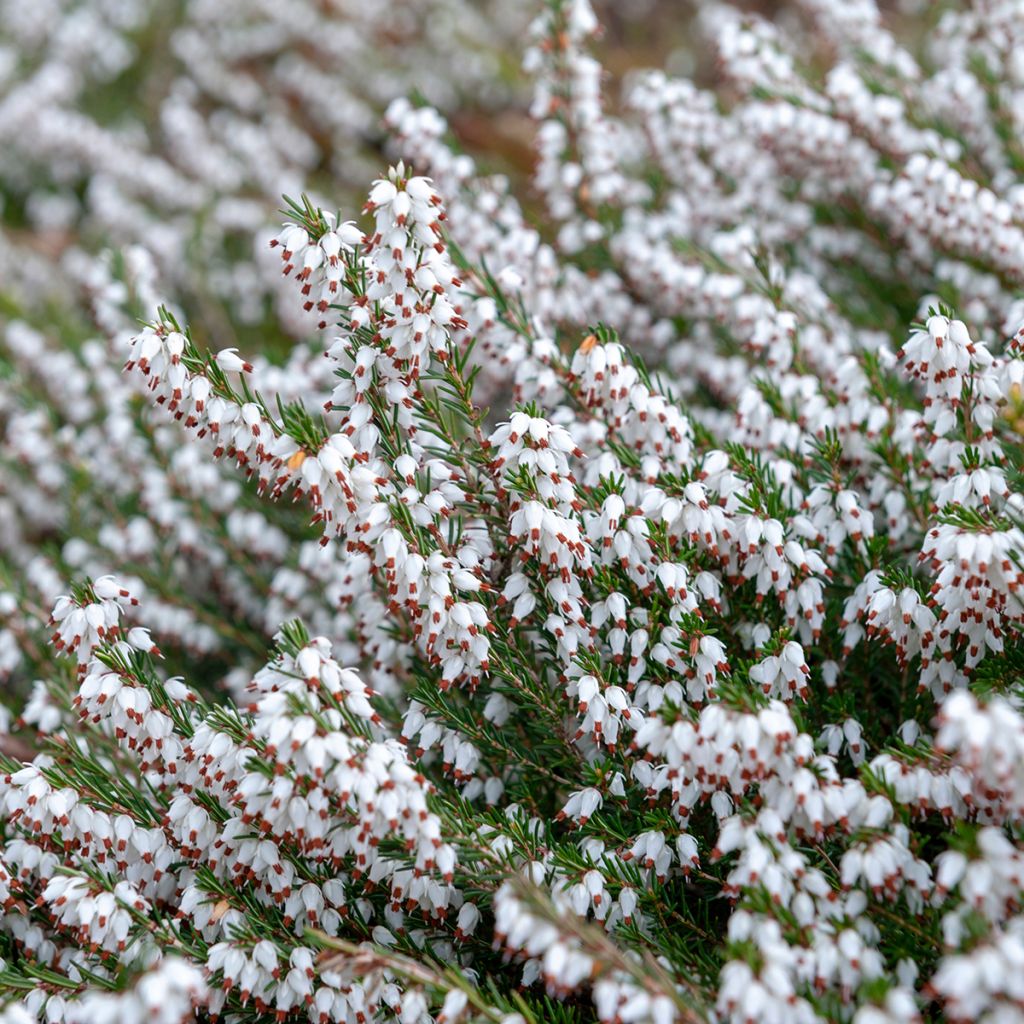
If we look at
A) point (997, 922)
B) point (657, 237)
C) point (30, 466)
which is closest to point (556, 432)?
point (997, 922)

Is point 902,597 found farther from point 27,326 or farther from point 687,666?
point 27,326

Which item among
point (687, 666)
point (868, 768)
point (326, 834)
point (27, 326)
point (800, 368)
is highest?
point (800, 368)

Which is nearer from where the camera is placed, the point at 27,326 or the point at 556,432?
the point at 556,432

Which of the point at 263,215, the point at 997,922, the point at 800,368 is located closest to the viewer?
the point at 997,922

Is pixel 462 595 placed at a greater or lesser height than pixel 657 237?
lesser

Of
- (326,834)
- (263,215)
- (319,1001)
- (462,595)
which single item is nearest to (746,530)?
(462,595)

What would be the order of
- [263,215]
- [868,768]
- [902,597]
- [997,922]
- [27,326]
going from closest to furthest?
1. [997,922]
2. [868,768]
3. [902,597]
4. [27,326]
5. [263,215]
